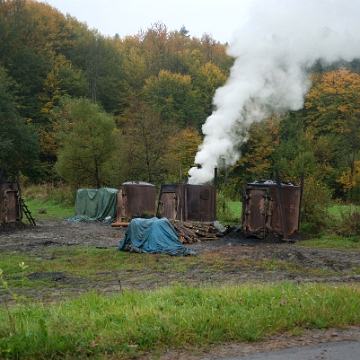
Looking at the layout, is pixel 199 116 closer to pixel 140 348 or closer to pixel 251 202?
pixel 251 202

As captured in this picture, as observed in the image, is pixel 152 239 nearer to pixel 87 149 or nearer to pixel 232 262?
pixel 232 262

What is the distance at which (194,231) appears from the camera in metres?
19.7

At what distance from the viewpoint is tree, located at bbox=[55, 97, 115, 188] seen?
3953 centimetres

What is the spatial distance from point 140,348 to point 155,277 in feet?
19.8

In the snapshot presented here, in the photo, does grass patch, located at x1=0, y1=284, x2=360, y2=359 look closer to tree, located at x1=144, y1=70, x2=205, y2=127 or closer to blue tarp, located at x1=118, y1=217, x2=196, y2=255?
blue tarp, located at x1=118, y1=217, x2=196, y2=255

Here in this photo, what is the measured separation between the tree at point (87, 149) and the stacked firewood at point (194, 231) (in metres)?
20.6

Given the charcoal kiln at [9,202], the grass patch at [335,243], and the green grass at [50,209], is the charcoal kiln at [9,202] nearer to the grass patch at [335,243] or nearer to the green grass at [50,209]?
the green grass at [50,209]

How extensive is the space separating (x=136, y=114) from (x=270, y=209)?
22.1m

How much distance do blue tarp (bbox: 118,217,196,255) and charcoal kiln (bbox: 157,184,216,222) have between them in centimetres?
625

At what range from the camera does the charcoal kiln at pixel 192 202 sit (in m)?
23.2

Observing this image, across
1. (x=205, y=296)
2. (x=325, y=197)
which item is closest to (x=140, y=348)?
(x=205, y=296)

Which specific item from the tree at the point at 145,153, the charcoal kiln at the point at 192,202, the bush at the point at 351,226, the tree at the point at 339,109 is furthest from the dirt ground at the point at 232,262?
the tree at the point at 339,109

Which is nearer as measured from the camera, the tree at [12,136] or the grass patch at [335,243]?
the grass patch at [335,243]

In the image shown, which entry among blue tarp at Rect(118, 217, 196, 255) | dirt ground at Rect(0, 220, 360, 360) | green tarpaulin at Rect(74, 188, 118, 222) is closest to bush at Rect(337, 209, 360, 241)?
dirt ground at Rect(0, 220, 360, 360)
